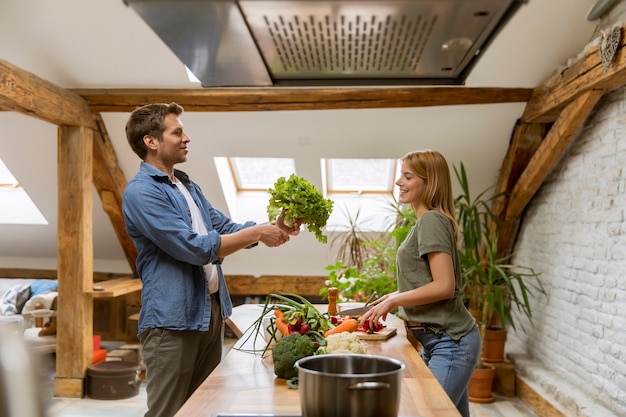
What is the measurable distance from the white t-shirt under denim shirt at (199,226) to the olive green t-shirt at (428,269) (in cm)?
75

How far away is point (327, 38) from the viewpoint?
1.61 metres

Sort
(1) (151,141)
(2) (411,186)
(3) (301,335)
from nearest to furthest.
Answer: (3) (301,335)
(2) (411,186)
(1) (151,141)

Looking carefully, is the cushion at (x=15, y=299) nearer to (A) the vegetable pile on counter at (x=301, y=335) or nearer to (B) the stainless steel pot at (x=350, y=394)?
(A) the vegetable pile on counter at (x=301, y=335)

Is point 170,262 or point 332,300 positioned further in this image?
point 332,300

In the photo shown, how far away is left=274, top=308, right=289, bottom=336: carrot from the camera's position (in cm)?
213

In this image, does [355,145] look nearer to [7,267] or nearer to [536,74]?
[536,74]

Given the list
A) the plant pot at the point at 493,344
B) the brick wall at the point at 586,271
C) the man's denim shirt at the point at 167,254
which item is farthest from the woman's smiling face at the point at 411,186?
the plant pot at the point at 493,344

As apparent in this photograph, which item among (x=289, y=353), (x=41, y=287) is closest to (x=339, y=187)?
(x=41, y=287)

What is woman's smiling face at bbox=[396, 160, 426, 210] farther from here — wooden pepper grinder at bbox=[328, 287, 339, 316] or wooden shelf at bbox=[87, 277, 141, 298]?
wooden shelf at bbox=[87, 277, 141, 298]

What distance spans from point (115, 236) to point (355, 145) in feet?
9.26

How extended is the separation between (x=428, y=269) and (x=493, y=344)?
328cm

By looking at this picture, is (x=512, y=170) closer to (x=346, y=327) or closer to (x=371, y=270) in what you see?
(x=371, y=270)

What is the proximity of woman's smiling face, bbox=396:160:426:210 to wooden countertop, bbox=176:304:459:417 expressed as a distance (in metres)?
0.62

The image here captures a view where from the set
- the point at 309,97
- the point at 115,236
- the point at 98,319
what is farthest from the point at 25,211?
the point at 309,97
